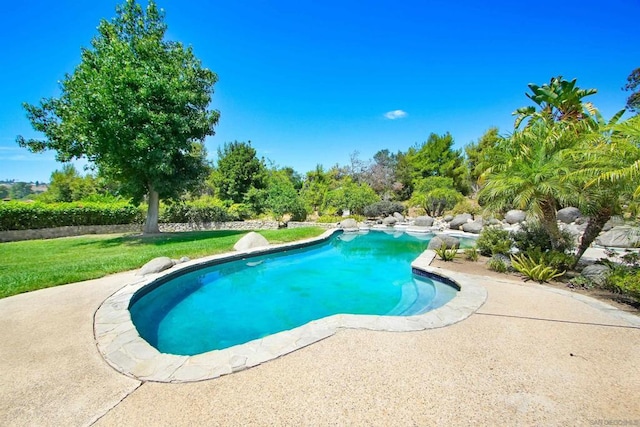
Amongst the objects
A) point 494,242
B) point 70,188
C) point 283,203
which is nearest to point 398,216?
point 283,203

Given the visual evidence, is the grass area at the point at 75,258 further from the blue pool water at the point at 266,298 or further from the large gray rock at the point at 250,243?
the blue pool water at the point at 266,298

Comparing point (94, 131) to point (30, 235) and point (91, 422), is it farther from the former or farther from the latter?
point (91, 422)

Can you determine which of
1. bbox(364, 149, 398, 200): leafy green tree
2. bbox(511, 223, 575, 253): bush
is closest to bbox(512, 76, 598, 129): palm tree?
bbox(511, 223, 575, 253): bush

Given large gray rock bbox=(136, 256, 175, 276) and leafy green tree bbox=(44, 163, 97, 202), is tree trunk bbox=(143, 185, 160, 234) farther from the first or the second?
leafy green tree bbox=(44, 163, 97, 202)

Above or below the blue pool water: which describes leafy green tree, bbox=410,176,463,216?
above

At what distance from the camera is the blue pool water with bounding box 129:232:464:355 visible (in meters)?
4.88

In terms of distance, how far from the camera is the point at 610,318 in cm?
397

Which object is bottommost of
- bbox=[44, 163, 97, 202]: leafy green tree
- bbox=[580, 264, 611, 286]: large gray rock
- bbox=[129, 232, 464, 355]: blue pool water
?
bbox=[129, 232, 464, 355]: blue pool water

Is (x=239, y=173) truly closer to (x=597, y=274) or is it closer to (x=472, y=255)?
(x=472, y=255)

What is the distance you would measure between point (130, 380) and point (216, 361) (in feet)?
2.59

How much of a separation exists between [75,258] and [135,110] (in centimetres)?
529

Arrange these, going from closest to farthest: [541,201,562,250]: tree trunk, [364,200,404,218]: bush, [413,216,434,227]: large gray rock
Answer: [541,201,562,250]: tree trunk < [413,216,434,227]: large gray rock < [364,200,404,218]: bush

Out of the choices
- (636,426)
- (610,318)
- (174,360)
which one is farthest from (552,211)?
(174,360)

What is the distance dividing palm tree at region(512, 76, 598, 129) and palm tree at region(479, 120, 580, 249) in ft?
30.3
